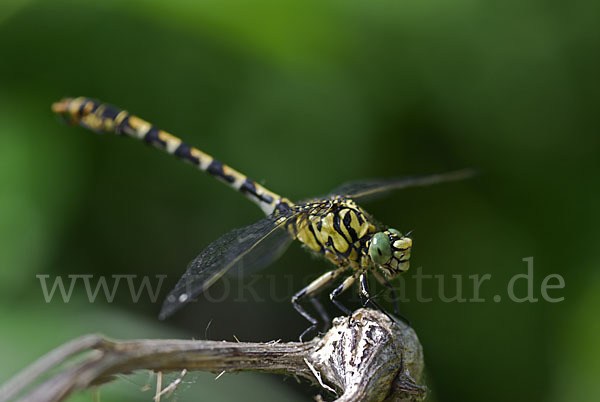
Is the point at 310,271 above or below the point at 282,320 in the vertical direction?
above

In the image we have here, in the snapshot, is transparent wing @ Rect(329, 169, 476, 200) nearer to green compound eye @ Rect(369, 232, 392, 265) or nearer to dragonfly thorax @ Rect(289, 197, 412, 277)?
dragonfly thorax @ Rect(289, 197, 412, 277)

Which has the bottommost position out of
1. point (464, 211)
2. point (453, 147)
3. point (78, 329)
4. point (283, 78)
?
point (78, 329)

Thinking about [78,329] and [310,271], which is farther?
[310,271]

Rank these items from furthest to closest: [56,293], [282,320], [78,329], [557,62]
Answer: [282,320] → [557,62] → [56,293] → [78,329]

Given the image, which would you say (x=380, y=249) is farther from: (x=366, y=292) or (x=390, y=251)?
(x=366, y=292)

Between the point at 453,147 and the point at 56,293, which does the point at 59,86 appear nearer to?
the point at 56,293

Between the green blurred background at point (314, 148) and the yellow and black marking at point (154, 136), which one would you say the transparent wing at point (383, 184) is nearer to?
the green blurred background at point (314, 148)

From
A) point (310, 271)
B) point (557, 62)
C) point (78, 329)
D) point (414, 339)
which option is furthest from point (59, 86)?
point (557, 62)
